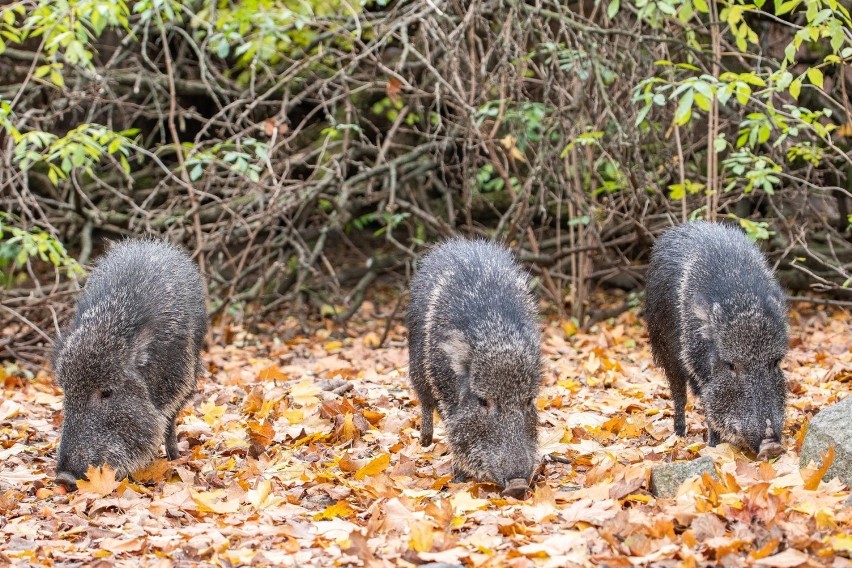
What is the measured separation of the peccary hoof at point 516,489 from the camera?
3893mm

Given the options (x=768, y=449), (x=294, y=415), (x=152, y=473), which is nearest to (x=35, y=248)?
(x=294, y=415)

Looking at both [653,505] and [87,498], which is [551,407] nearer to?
[653,505]

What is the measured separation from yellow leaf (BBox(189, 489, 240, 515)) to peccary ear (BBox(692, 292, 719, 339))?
2.14 metres

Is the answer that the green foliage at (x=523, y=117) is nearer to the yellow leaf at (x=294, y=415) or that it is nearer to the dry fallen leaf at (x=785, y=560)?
the yellow leaf at (x=294, y=415)

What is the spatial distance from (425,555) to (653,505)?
0.95m

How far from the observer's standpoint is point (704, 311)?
459cm

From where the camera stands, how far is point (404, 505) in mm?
3771

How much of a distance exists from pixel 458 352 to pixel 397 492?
629mm

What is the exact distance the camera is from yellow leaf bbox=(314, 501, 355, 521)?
3.89m

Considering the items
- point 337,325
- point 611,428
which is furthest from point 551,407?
point 337,325

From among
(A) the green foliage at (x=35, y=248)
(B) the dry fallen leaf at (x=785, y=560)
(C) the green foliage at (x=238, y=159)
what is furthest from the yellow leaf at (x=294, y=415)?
(B) the dry fallen leaf at (x=785, y=560)

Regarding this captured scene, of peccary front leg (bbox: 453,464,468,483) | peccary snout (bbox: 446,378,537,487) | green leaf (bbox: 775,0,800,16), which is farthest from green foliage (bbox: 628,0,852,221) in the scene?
peccary front leg (bbox: 453,464,468,483)

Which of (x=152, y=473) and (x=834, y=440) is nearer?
(x=834, y=440)

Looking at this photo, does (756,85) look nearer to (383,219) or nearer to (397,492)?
A: (383,219)
